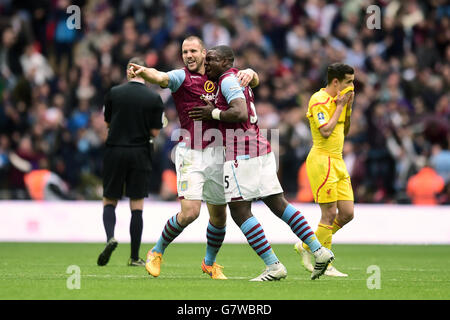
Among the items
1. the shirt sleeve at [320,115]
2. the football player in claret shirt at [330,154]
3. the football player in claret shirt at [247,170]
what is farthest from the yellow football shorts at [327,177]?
the football player in claret shirt at [247,170]

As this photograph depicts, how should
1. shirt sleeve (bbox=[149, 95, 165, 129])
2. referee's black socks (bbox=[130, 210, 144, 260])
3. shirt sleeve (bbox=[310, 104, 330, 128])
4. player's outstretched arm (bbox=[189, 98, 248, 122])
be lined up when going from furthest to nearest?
shirt sleeve (bbox=[149, 95, 165, 129])
referee's black socks (bbox=[130, 210, 144, 260])
shirt sleeve (bbox=[310, 104, 330, 128])
player's outstretched arm (bbox=[189, 98, 248, 122])

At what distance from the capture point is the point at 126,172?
1092 cm

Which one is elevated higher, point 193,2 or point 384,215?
point 193,2

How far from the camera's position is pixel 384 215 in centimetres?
1595

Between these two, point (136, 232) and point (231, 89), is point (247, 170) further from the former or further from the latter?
point (136, 232)

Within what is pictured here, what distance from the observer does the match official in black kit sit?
10852 mm

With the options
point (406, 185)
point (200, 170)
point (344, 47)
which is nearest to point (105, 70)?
point (344, 47)

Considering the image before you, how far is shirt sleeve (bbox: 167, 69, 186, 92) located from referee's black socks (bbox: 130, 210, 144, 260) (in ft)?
7.65

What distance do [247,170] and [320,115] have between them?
1362 millimetres

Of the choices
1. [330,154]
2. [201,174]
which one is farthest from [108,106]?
[330,154]

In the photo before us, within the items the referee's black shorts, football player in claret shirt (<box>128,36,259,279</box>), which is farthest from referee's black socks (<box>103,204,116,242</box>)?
football player in claret shirt (<box>128,36,259,279</box>)

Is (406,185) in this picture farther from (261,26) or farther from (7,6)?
(7,6)

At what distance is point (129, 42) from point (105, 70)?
3.58ft

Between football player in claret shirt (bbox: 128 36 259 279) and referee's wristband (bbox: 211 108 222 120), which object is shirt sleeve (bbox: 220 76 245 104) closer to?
referee's wristband (bbox: 211 108 222 120)
